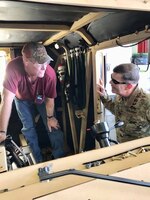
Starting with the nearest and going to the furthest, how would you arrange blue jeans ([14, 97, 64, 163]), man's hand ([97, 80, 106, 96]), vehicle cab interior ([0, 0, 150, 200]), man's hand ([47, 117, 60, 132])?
vehicle cab interior ([0, 0, 150, 200]), blue jeans ([14, 97, 64, 163]), man's hand ([47, 117, 60, 132]), man's hand ([97, 80, 106, 96])

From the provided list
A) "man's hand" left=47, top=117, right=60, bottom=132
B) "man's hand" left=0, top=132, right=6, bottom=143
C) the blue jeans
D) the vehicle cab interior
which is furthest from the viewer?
"man's hand" left=47, top=117, right=60, bottom=132

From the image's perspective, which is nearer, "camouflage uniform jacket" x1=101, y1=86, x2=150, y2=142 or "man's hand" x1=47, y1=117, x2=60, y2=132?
"camouflage uniform jacket" x1=101, y1=86, x2=150, y2=142

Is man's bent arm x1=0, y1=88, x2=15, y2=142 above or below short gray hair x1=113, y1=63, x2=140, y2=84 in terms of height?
below

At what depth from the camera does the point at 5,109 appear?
4.23 ft

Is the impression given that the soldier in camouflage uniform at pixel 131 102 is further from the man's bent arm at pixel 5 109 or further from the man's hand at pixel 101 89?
the man's bent arm at pixel 5 109

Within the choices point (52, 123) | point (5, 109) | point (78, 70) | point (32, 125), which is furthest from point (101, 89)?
point (5, 109)

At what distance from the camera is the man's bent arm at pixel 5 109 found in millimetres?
1243

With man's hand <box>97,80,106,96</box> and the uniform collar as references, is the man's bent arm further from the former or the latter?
the uniform collar

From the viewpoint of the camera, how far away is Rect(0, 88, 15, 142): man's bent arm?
1243mm

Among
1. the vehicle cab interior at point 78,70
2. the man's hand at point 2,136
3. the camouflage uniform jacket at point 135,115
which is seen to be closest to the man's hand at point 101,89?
the vehicle cab interior at point 78,70

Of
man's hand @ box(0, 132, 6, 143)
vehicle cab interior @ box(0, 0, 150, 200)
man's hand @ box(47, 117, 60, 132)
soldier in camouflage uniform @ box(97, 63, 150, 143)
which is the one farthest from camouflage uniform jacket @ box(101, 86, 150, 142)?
man's hand @ box(0, 132, 6, 143)

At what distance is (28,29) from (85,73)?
23.5 inches

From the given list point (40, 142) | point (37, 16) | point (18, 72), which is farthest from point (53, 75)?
point (40, 142)

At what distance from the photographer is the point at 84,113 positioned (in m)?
1.73
